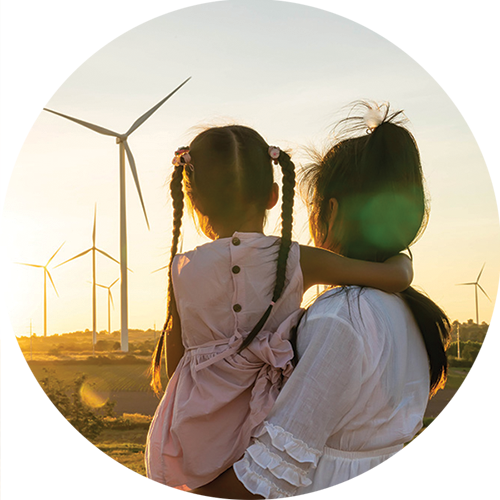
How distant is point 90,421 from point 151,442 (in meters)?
41.3

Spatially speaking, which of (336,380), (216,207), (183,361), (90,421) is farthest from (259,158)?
(90,421)

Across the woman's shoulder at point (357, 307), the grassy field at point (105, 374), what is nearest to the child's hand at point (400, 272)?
the woman's shoulder at point (357, 307)

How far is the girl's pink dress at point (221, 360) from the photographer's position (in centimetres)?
291

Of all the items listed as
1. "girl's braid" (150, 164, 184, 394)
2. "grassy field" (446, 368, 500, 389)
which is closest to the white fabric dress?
"girl's braid" (150, 164, 184, 394)

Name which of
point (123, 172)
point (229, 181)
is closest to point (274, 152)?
point (229, 181)

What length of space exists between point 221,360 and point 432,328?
36.0 inches

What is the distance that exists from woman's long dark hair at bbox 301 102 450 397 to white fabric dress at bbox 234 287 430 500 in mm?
208

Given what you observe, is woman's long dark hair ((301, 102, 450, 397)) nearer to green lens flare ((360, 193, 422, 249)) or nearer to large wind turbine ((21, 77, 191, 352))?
green lens flare ((360, 193, 422, 249))

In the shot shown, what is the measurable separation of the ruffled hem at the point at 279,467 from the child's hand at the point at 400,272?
913mm

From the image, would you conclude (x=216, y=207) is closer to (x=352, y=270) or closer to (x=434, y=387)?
(x=352, y=270)

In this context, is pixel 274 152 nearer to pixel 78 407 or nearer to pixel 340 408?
pixel 340 408

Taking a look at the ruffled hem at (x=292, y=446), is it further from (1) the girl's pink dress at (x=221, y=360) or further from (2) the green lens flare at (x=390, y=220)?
(2) the green lens flare at (x=390, y=220)

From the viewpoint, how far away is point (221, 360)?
293cm

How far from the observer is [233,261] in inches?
116
